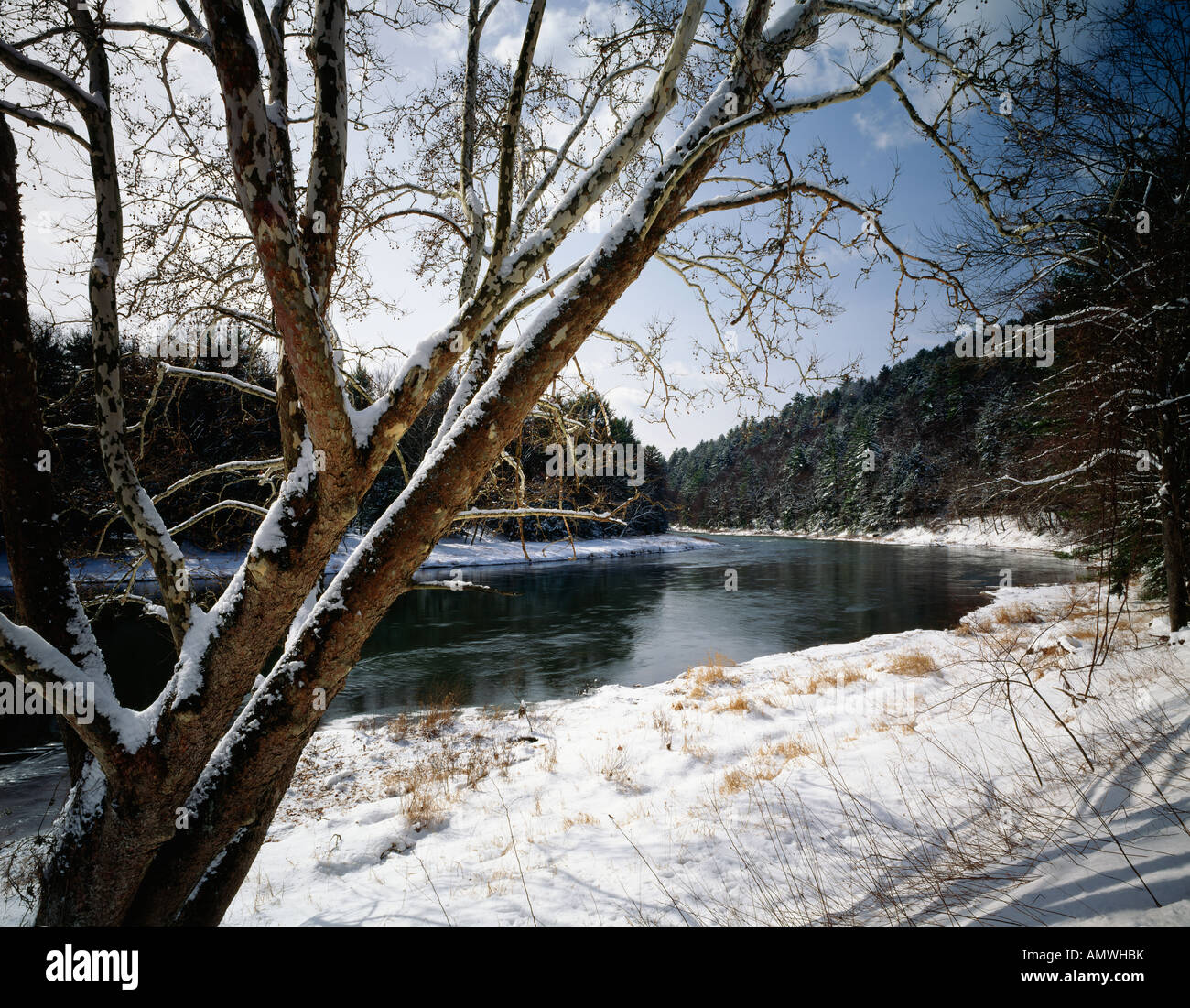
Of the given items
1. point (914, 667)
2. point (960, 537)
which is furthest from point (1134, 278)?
point (960, 537)

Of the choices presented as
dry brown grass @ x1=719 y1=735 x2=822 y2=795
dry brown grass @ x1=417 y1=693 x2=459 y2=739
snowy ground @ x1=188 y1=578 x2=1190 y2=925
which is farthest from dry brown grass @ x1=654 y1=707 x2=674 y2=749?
dry brown grass @ x1=417 y1=693 x2=459 y2=739

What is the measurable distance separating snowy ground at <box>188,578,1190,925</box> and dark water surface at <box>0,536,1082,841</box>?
9.38 ft

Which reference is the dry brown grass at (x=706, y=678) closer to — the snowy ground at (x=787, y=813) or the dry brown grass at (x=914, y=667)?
the snowy ground at (x=787, y=813)

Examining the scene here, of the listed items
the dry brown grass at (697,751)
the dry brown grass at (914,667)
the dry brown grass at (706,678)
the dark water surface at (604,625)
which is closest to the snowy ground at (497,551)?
the dark water surface at (604,625)

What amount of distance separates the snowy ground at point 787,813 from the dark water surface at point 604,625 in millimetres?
2858

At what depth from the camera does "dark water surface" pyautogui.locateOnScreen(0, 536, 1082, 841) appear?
36.3 feet

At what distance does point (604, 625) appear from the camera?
17.8 metres

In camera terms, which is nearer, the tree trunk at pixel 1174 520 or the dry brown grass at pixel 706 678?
the tree trunk at pixel 1174 520

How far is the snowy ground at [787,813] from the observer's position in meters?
2.40

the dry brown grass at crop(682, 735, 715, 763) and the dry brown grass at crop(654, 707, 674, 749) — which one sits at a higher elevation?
the dry brown grass at crop(682, 735, 715, 763)

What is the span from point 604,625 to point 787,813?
13975 millimetres

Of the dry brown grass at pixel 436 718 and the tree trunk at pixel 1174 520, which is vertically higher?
the tree trunk at pixel 1174 520

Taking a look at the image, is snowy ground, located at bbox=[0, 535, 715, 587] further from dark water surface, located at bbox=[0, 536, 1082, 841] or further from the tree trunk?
the tree trunk

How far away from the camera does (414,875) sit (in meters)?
4.16
